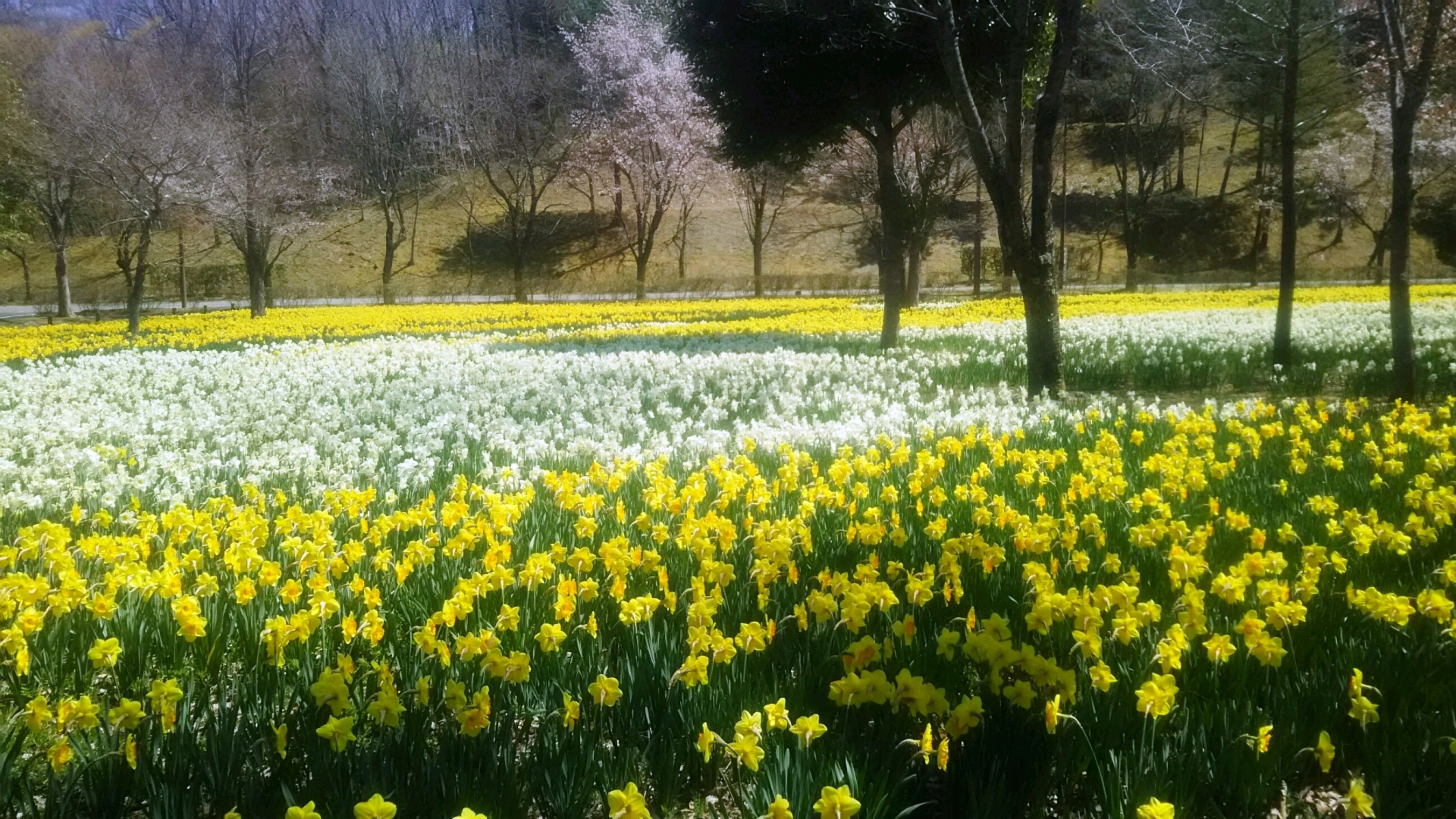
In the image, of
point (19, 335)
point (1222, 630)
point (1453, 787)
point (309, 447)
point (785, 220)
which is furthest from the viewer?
point (785, 220)

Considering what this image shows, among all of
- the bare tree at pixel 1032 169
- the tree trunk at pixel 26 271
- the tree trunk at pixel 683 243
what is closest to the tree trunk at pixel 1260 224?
the tree trunk at pixel 683 243

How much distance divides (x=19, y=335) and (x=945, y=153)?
2613 centimetres

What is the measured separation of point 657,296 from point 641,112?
31.2 ft

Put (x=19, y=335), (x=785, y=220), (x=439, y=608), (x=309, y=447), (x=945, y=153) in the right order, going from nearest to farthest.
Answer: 1. (x=439, y=608)
2. (x=309, y=447)
3. (x=19, y=335)
4. (x=945, y=153)
5. (x=785, y=220)

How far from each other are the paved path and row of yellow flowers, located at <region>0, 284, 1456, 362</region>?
157 inches

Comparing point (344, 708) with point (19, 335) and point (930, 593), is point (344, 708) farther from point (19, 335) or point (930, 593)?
point (19, 335)

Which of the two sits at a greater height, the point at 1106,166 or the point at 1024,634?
the point at 1106,166

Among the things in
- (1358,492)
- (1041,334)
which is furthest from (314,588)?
(1041,334)

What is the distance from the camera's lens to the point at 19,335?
72.6 ft

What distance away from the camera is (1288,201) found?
13.0m

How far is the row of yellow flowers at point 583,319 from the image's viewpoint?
19.2 meters

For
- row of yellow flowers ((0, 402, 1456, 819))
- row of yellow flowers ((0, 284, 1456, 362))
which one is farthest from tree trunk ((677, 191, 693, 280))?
row of yellow flowers ((0, 402, 1456, 819))

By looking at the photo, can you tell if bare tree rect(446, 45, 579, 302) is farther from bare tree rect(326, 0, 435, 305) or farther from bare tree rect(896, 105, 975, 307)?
bare tree rect(896, 105, 975, 307)

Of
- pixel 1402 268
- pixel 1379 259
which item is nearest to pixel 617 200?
pixel 1379 259
